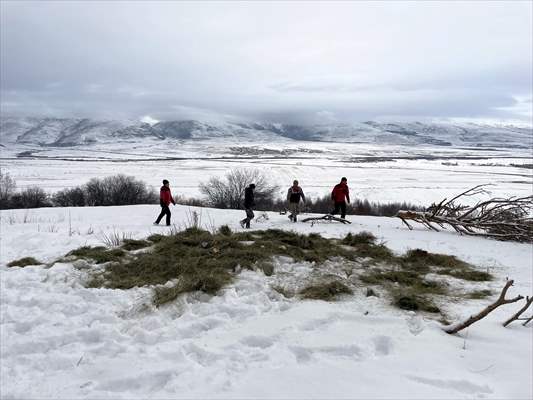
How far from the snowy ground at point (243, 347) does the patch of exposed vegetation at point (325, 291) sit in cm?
22

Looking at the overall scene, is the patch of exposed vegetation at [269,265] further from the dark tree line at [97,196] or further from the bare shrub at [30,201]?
the bare shrub at [30,201]

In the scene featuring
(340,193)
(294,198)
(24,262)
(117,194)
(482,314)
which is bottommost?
(117,194)

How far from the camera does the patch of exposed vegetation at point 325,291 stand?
5969mm

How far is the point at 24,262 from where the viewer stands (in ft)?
25.4

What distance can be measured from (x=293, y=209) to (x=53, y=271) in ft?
33.7

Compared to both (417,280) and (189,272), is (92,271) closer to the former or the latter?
(189,272)

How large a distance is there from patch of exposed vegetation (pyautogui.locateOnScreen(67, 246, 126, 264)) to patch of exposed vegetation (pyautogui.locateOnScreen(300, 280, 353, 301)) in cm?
416

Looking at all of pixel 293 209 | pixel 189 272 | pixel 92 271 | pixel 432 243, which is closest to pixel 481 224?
pixel 432 243

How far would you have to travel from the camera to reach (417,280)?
703 cm

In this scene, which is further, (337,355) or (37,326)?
(37,326)

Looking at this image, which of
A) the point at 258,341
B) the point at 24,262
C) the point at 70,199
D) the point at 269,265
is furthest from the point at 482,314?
the point at 70,199

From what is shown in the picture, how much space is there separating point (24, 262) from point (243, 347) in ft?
18.5

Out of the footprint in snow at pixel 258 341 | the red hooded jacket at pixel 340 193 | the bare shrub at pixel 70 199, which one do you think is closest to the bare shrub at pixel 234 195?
the bare shrub at pixel 70 199

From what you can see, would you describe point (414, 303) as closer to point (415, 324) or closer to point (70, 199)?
point (415, 324)
